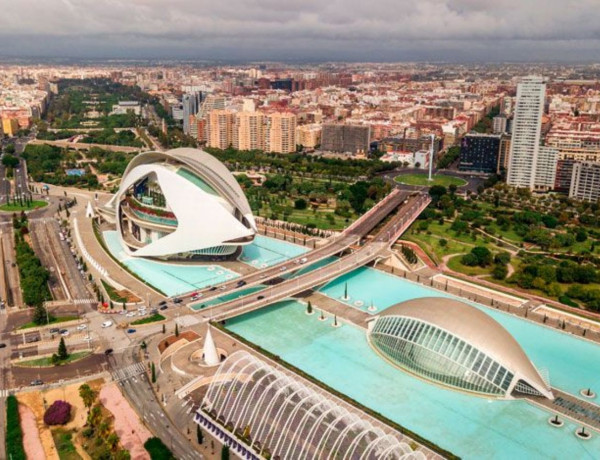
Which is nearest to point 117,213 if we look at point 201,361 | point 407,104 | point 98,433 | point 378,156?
point 201,361

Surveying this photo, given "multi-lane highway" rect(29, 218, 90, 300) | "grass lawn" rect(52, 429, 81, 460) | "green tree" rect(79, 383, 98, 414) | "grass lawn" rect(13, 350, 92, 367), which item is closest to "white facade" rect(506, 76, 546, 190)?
"multi-lane highway" rect(29, 218, 90, 300)

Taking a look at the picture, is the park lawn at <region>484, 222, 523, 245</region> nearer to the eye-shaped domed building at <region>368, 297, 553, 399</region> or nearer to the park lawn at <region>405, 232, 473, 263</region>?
the park lawn at <region>405, 232, 473, 263</region>

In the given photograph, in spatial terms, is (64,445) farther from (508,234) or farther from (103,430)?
(508,234)

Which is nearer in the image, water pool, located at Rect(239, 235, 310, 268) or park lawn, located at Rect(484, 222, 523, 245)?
water pool, located at Rect(239, 235, 310, 268)

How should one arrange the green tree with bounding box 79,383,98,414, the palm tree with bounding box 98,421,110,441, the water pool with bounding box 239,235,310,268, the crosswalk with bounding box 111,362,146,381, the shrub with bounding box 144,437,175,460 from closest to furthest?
the shrub with bounding box 144,437,175,460, the palm tree with bounding box 98,421,110,441, the green tree with bounding box 79,383,98,414, the crosswalk with bounding box 111,362,146,381, the water pool with bounding box 239,235,310,268

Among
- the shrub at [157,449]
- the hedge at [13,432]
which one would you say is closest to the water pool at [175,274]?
the hedge at [13,432]

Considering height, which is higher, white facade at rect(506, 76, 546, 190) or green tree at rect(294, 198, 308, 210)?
white facade at rect(506, 76, 546, 190)

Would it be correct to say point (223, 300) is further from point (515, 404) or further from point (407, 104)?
point (407, 104)

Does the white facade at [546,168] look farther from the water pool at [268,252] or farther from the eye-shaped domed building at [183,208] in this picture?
the eye-shaped domed building at [183,208]
